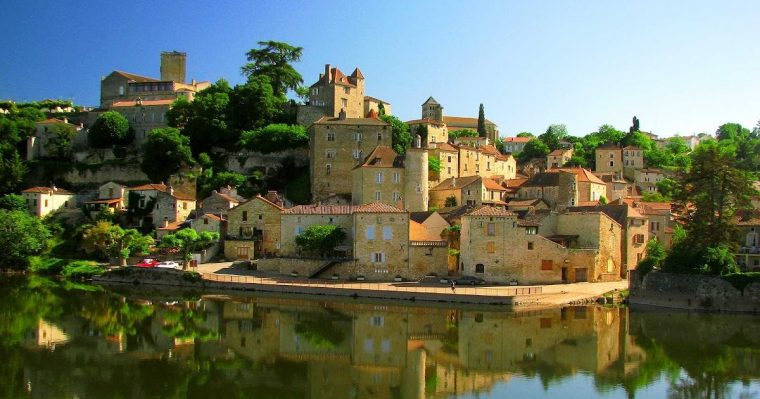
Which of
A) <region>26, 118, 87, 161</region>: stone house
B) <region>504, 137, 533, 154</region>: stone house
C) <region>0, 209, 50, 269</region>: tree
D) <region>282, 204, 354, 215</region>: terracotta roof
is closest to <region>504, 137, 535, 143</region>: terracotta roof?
<region>504, 137, 533, 154</region>: stone house

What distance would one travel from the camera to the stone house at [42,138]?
227 ft

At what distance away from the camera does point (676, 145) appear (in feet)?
304

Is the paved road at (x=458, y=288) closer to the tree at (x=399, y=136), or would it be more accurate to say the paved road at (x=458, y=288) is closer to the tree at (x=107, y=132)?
the tree at (x=399, y=136)

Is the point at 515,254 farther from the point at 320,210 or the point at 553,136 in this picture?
the point at 553,136

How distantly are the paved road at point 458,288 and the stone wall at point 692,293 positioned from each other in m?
2.41

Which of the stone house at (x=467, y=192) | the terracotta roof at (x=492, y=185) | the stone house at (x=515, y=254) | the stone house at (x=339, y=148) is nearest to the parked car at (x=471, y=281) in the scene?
the stone house at (x=515, y=254)

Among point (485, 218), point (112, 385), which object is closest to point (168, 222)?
point (485, 218)

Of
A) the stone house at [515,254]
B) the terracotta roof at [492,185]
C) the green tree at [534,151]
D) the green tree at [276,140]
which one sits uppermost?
the green tree at [534,151]

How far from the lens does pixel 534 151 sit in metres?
86.1

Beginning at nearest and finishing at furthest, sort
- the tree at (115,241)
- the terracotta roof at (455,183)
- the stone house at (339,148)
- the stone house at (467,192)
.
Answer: the tree at (115,241) → the stone house at (467,192) → the terracotta roof at (455,183) → the stone house at (339,148)

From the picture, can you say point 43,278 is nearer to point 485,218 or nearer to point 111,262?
point 111,262

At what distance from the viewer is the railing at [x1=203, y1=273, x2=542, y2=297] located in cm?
3934

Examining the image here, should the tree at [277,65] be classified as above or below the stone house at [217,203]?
above

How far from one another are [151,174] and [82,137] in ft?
43.0
